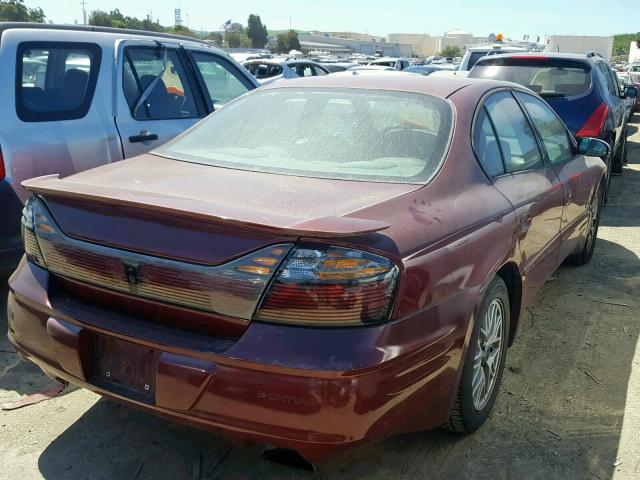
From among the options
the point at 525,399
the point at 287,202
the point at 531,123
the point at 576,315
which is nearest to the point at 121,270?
the point at 287,202

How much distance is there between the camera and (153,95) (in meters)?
5.21

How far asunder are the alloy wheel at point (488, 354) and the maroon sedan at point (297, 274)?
2 centimetres

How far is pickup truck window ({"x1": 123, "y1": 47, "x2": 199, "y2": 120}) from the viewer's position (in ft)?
16.6

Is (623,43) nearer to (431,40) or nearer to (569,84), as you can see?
(431,40)

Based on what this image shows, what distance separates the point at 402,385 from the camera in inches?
89.8

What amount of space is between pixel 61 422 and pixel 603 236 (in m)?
5.39

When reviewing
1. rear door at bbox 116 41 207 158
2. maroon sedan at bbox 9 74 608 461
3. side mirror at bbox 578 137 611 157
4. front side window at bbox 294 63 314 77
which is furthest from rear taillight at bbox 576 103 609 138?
front side window at bbox 294 63 314 77

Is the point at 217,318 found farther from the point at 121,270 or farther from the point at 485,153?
the point at 485,153

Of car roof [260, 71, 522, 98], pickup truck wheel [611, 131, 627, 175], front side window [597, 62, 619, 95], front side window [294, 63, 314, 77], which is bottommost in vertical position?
pickup truck wheel [611, 131, 627, 175]

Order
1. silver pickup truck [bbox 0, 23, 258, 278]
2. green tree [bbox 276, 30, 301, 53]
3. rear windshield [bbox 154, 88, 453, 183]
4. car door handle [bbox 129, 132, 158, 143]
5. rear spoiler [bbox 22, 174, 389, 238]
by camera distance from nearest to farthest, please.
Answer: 1. rear spoiler [bbox 22, 174, 389, 238]
2. rear windshield [bbox 154, 88, 453, 183]
3. silver pickup truck [bbox 0, 23, 258, 278]
4. car door handle [bbox 129, 132, 158, 143]
5. green tree [bbox 276, 30, 301, 53]

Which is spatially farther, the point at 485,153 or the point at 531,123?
the point at 531,123

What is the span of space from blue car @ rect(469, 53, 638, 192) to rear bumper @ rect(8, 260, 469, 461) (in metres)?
5.53

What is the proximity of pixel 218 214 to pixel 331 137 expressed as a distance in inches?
40.6

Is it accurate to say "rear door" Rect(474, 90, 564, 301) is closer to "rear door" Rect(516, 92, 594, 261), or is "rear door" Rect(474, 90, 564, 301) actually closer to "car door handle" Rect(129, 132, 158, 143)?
"rear door" Rect(516, 92, 594, 261)
